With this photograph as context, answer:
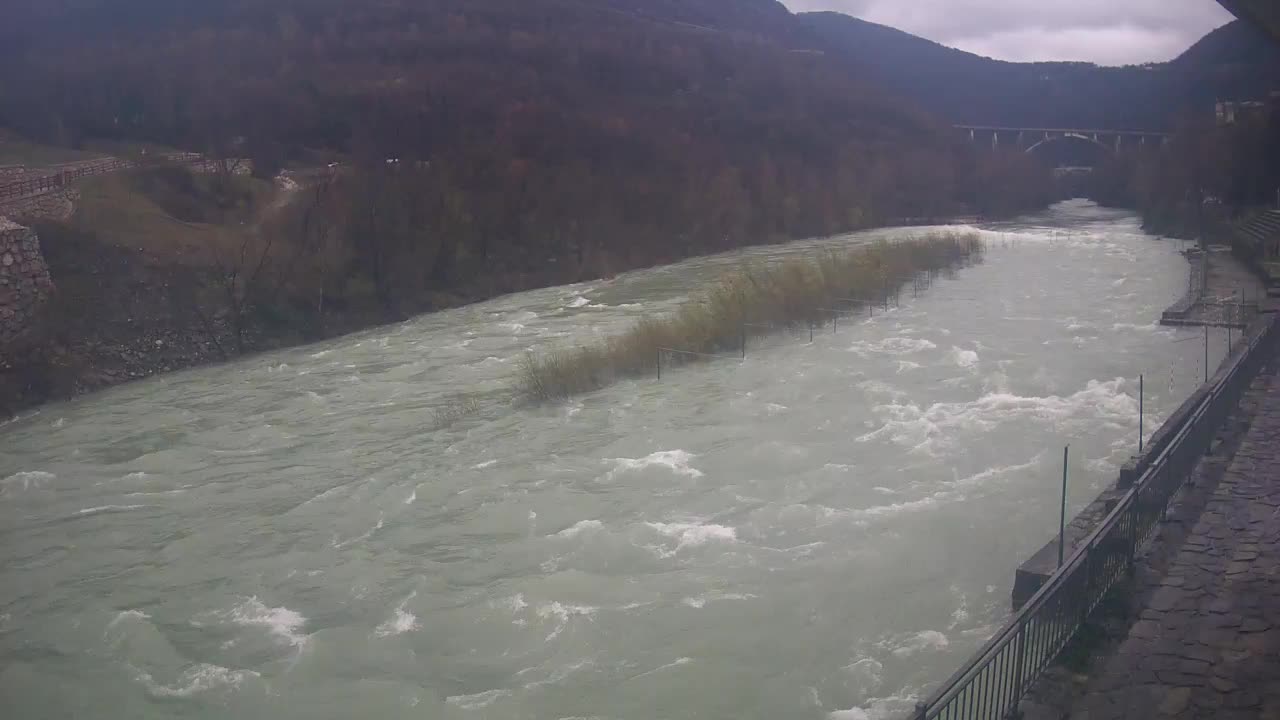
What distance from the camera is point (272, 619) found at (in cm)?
1081

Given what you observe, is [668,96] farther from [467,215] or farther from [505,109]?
[467,215]

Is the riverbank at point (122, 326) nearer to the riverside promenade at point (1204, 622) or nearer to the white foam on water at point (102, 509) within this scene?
the white foam on water at point (102, 509)

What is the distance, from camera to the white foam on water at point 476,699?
29.5 ft

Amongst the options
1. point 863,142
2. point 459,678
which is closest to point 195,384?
point 459,678

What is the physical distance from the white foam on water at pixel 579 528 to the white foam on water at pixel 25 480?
9208 millimetres

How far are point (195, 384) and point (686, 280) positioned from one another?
1847cm

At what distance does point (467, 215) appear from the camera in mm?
41250

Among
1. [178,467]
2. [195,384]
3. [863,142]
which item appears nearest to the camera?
[178,467]

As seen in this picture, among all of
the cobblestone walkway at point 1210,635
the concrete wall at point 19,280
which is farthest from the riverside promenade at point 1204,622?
the concrete wall at point 19,280

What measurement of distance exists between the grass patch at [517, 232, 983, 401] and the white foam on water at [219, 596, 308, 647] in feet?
27.4

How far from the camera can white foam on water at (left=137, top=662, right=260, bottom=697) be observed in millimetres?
9539

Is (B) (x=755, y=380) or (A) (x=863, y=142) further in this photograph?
(A) (x=863, y=142)

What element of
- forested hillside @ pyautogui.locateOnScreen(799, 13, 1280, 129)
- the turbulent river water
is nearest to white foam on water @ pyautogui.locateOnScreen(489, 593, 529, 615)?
the turbulent river water

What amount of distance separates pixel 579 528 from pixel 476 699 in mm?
3889
